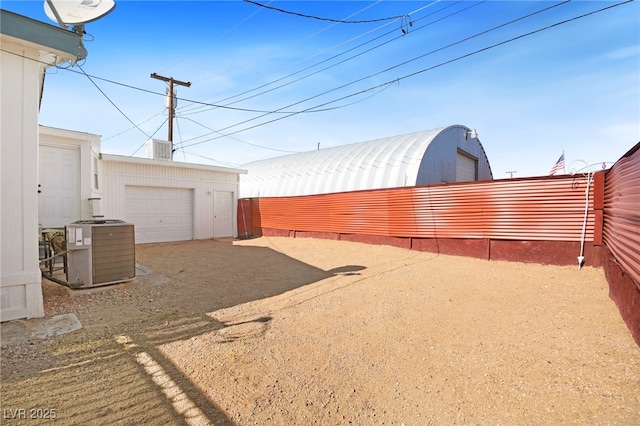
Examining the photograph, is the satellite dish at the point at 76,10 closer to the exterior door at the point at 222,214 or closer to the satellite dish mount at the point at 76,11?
the satellite dish mount at the point at 76,11

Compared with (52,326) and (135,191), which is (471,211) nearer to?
(52,326)

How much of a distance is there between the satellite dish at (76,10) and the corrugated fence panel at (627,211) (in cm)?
752

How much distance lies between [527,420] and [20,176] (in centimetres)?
583

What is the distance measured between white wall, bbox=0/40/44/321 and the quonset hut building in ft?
33.9

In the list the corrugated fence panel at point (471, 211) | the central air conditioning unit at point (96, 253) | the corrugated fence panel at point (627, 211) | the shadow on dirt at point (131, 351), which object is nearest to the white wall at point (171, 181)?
the corrugated fence panel at point (471, 211)

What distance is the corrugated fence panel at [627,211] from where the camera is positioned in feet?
10.2

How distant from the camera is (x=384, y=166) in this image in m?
12.9

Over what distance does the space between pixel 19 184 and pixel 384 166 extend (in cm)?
1120

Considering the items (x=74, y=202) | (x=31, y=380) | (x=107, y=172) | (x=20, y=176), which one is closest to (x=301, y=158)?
(x=107, y=172)

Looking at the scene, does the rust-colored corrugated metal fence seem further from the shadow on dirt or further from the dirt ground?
the shadow on dirt

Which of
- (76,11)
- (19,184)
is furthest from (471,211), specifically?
(76,11)

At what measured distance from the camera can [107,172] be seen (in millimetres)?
11227

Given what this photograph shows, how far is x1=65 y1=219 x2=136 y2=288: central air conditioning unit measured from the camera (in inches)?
203

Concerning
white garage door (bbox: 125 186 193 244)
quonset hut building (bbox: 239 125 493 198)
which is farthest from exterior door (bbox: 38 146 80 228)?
quonset hut building (bbox: 239 125 493 198)
